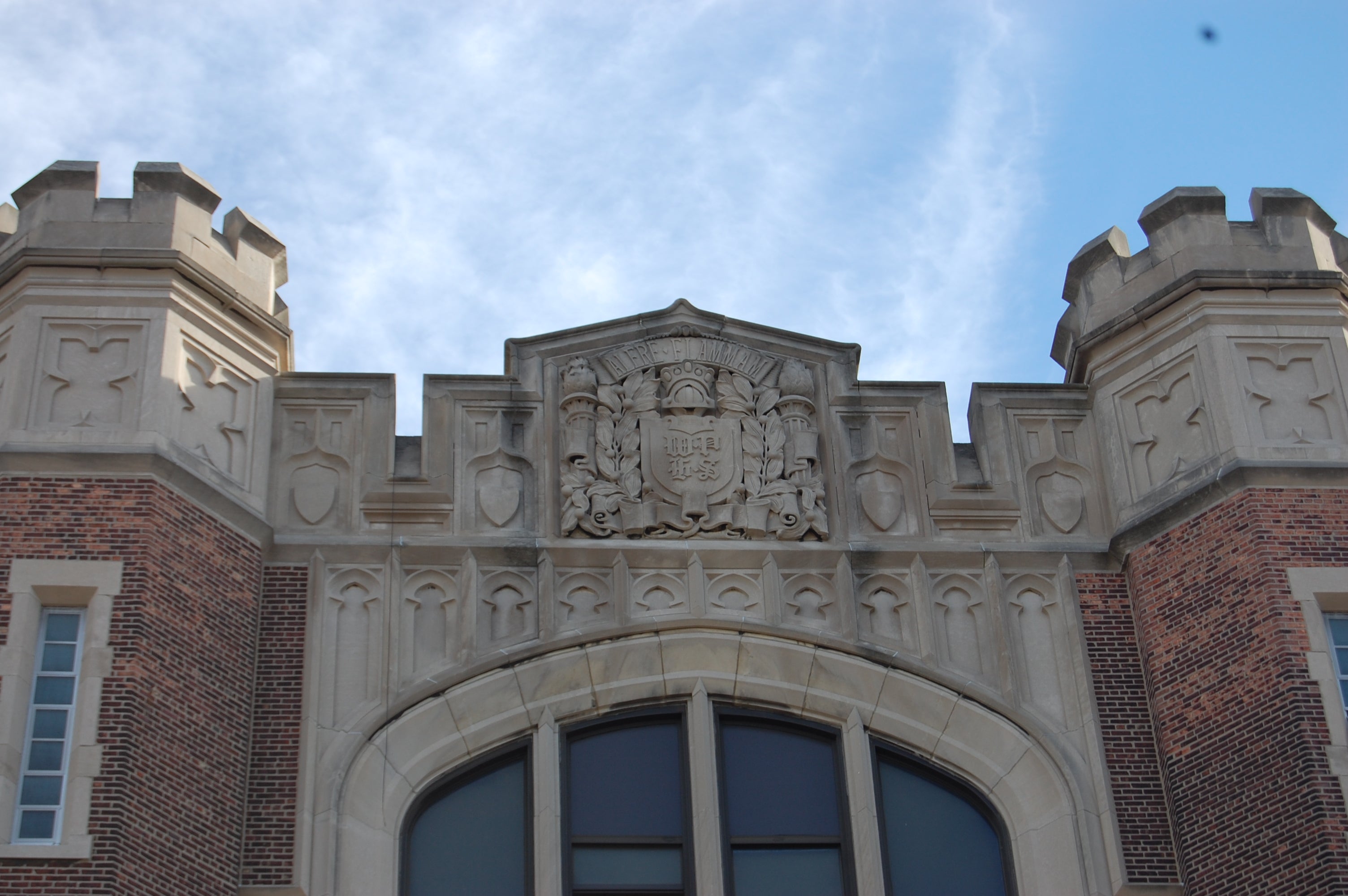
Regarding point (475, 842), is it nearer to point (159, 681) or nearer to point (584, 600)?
point (584, 600)

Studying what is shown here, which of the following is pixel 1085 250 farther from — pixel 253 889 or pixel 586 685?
pixel 253 889

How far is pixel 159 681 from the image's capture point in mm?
13180

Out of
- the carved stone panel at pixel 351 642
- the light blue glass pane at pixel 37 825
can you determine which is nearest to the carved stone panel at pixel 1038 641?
the carved stone panel at pixel 351 642

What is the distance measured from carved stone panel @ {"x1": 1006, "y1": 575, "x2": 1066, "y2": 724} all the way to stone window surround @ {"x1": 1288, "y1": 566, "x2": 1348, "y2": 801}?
1730mm

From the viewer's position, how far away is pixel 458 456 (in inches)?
A: 604

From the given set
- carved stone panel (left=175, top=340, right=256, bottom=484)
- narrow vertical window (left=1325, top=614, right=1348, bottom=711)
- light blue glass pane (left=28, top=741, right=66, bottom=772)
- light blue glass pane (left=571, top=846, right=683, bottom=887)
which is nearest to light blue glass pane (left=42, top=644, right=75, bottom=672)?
light blue glass pane (left=28, top=741, right=66, bottom=772)

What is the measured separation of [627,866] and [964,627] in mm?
3056

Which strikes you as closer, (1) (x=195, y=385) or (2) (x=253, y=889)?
(2) (x=253, y=889)

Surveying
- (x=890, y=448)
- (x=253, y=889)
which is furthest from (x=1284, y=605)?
(x=253, y=889)

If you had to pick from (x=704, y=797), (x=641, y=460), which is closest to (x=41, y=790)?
(x=704, y=797)

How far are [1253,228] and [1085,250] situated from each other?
4.27ft

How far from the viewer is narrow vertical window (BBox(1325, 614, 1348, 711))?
13781 mm

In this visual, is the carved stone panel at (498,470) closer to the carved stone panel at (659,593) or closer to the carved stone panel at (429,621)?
the carved stone panel at (429,621)

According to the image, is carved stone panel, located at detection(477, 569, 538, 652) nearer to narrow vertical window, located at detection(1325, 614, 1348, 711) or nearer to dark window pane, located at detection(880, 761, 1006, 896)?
dark window pane, located at detection(880, 761, 1006, 896)
